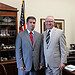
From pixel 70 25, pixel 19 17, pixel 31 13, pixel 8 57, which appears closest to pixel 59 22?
pixel 70 25

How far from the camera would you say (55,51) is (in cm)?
213

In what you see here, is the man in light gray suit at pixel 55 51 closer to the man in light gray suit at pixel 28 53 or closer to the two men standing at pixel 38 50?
the two men standing at pixel 38 50

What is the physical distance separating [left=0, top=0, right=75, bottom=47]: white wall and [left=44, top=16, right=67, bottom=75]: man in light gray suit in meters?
1.61

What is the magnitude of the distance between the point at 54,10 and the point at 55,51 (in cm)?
213

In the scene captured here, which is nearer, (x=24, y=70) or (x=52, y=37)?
(x=24, y=70)

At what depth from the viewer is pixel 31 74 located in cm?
205

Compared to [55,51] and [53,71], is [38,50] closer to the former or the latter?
[55,51]

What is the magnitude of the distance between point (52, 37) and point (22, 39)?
53 centimetres

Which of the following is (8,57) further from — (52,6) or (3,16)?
(52,6)

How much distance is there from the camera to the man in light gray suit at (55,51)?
6.97 ft

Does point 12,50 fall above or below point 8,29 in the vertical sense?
below

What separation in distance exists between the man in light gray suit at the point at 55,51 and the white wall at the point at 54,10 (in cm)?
161

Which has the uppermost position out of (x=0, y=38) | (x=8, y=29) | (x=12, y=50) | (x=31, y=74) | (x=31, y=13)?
(x=31, y=13)

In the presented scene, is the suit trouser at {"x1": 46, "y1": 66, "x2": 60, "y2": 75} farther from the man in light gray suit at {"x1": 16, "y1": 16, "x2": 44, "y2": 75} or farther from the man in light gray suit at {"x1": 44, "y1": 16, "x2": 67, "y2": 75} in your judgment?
the man in light gray suit at {"x1": 16, "y1": 16, "x2": 44, "y2": 75}
